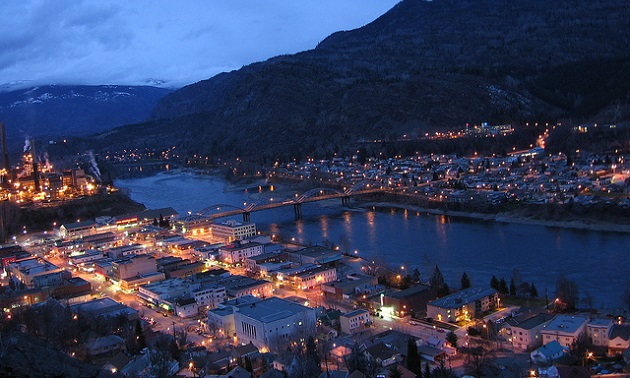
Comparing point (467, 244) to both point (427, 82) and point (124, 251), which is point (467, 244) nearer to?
point (124, 251)

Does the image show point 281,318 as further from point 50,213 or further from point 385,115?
point 385,115

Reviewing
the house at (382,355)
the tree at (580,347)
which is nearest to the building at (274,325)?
the house at (382,355)

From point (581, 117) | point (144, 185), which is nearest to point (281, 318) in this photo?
point (144, 185)

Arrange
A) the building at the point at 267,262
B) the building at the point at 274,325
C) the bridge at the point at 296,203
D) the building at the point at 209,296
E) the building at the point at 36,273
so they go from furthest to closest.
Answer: the bridge at the point at 296,203
the building at the point at 267,262
the building at the point at 36,273
the building at the point at 209,296
the building at the point at 274,325

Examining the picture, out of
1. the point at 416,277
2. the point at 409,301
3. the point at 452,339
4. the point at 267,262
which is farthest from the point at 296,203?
the point at 452,339

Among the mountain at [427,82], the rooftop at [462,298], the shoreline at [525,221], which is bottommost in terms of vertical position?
the shoreline at [525,221]

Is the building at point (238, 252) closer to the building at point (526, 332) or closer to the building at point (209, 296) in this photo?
the building at point (209, 296)

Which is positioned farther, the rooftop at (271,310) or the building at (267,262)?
the building at (267,262)
